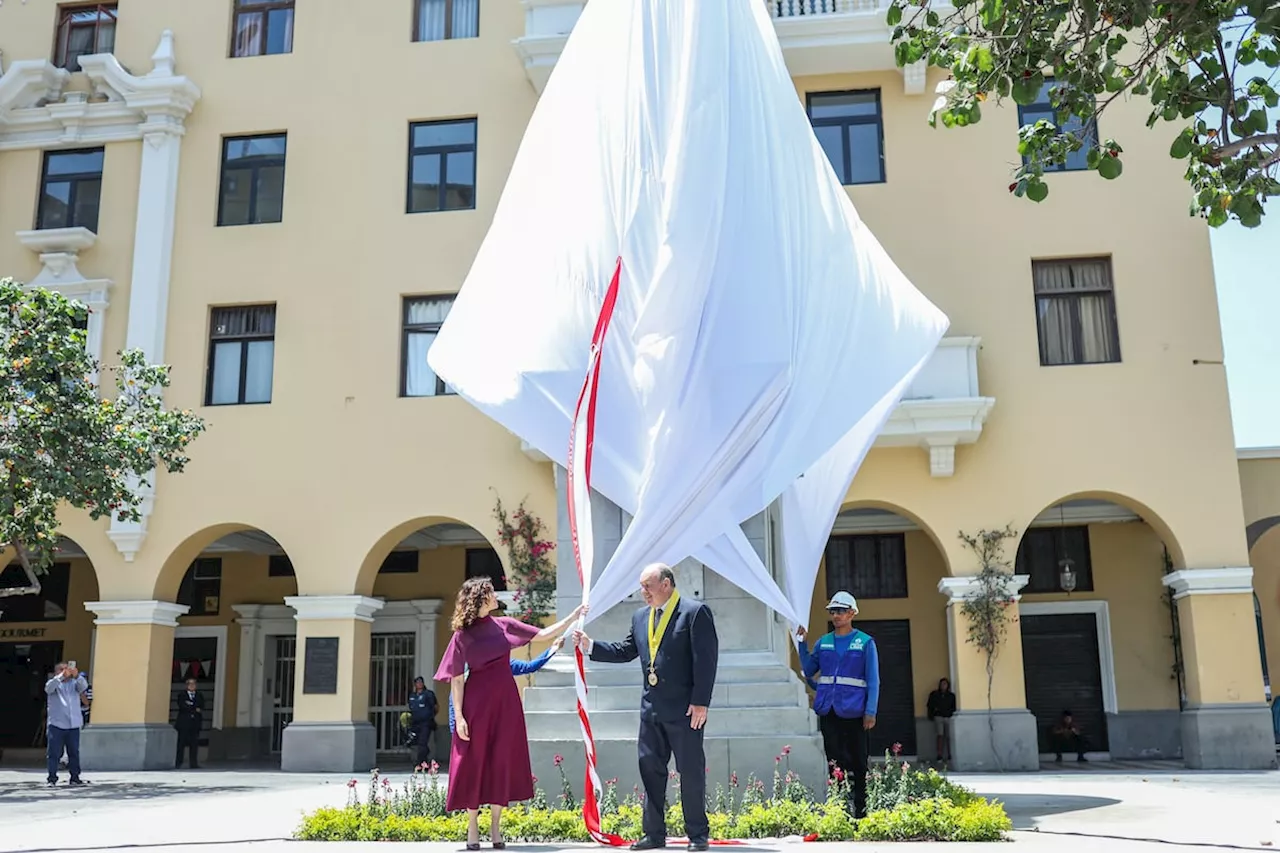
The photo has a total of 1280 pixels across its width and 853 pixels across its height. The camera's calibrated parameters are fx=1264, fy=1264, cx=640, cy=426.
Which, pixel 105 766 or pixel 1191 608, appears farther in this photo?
pixel 105 766

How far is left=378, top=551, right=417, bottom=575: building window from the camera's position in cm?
2484

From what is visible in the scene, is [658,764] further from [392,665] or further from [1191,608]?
[392,665]

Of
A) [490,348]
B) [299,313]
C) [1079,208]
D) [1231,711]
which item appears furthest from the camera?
[299,313]

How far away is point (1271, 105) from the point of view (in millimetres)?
8859

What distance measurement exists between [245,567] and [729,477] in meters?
18.0

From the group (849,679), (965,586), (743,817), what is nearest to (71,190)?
(965,586)

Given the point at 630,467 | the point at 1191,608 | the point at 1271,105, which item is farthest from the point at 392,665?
the point at 1271,105

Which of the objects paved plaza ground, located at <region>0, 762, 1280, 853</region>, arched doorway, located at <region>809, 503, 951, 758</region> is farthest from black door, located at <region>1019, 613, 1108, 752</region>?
paved plaza ground, located at <region>0, 762, 1280, 853</region>

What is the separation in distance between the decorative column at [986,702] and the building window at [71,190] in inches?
635

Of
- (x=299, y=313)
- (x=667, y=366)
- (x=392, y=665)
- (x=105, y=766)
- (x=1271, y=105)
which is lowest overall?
(x=105, y=766)

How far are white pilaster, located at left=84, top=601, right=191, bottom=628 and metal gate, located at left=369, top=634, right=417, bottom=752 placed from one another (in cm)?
455

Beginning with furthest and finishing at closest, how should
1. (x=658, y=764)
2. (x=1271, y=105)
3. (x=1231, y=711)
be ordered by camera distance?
1. (x=1231, y=711)
2. (x=1271, y=105)
3. (x=658, y=764)

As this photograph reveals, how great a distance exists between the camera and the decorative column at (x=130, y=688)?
20.4 m

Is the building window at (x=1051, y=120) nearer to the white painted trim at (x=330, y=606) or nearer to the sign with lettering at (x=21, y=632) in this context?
the white painted trim at (x=330, y=606)
